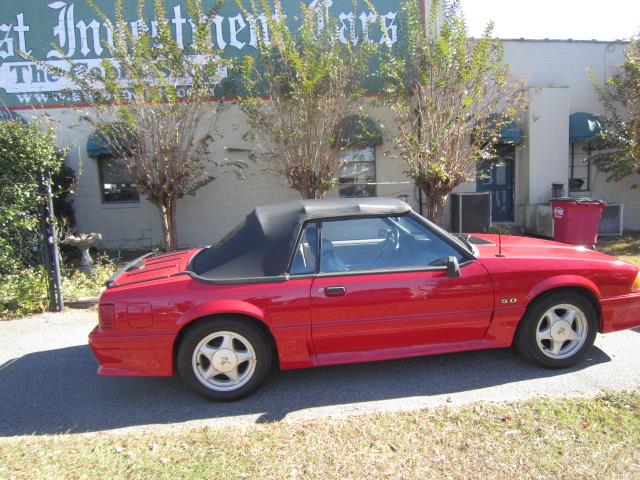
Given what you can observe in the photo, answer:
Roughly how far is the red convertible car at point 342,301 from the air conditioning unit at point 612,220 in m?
7.63

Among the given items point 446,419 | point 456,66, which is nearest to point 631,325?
point 446,419

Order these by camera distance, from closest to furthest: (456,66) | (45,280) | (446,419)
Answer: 1. (446,419)
2. (45,280)
3. (456,66)

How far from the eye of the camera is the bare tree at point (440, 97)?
25.6 ft

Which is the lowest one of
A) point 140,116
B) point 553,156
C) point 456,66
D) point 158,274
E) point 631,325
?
point 631,325

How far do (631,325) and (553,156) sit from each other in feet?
26.3

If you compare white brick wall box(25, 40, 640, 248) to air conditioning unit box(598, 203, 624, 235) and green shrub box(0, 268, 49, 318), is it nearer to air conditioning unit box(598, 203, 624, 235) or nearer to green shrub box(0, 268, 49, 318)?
air conditioning unit box(598, 203, 624, 235)

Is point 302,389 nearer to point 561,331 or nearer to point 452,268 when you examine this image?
point 452,268

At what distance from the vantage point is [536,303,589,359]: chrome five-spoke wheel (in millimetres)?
3904

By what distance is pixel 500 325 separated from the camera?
3838 millimetres

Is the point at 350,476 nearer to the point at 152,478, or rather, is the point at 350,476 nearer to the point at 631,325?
the point at 152,478

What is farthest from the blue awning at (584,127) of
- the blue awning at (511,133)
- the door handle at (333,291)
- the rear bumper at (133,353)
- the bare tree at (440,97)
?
the rear bumper at (133,353)

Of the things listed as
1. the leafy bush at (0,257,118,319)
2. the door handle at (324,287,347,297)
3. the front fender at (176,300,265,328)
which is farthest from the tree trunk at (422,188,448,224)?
the front fender at (176,300,265,328)

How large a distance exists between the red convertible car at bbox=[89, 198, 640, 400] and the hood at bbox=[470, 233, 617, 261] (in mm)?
34

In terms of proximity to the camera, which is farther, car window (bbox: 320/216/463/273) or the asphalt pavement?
car window (bbox: 320/216/463/273)
